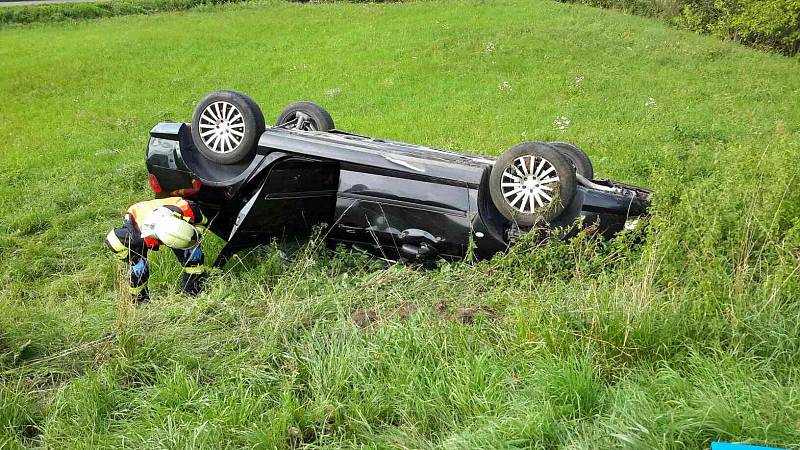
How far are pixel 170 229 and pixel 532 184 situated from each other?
2.49m

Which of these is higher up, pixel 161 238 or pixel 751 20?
pixel 751 20

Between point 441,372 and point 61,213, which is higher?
point 441,372

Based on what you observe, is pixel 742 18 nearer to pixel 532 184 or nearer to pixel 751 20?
pixel 751 20

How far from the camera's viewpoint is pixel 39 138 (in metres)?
10.6

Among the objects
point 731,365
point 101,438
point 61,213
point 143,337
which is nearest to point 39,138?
point 61,213

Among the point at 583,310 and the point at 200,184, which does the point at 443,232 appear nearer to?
the point at 583,310

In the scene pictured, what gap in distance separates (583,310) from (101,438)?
7.55 feet

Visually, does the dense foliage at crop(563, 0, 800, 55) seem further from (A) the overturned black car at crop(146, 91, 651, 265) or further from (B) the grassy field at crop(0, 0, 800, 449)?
(A) the overturned black car at crop(146, 91, 651, 265)

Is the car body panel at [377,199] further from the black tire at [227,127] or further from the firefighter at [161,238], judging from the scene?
the firefighter at [161,238]

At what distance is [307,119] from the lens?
6484 mm

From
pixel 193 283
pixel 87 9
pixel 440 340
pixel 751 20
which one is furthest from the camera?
pixel 87 9

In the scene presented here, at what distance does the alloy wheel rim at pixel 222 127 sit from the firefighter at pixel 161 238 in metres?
0.65

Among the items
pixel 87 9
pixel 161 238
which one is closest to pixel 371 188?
pixel 161 238

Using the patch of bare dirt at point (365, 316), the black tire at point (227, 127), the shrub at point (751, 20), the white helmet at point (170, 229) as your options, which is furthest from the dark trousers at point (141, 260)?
the shrub at point (751, 20)
